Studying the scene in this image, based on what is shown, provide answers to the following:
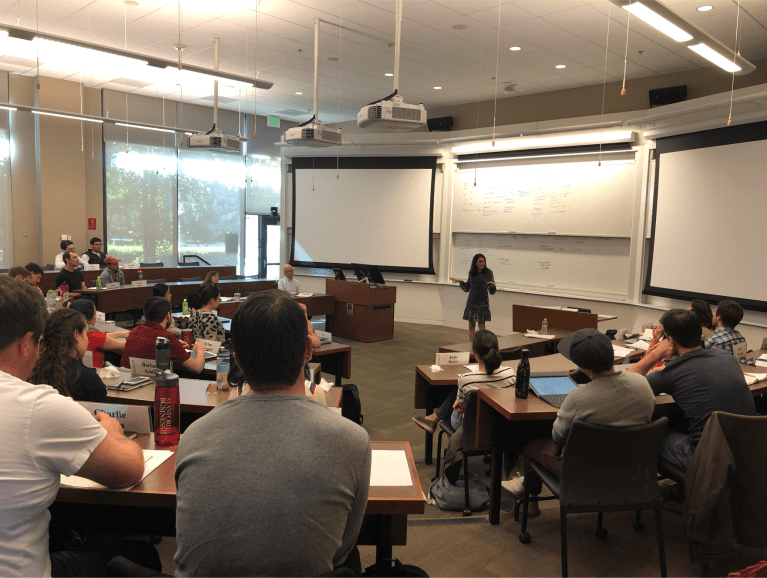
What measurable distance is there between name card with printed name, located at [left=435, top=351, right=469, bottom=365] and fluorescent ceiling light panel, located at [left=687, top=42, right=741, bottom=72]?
8.98 ft

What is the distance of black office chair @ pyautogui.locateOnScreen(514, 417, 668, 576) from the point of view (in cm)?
242

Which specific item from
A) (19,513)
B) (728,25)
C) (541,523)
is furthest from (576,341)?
(728,25)

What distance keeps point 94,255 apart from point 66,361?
843 cm

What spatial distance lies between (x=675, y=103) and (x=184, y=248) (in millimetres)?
9838

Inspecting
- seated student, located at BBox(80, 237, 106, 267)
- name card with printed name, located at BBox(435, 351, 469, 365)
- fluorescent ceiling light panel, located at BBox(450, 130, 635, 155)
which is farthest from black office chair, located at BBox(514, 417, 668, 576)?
seated student, located at BBox(80, 237, 106, 267)

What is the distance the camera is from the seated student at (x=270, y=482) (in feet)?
3.60

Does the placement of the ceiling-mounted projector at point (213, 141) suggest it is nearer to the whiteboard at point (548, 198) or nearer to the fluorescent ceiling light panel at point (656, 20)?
the whiteboard at point (548, 198)

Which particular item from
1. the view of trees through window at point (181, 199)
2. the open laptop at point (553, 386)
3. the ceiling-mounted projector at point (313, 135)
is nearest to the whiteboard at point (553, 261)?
the ceiling-mounted projector at point (313, 135)

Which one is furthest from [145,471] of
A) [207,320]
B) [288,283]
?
[288,283]

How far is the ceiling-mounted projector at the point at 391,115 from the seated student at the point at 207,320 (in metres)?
1.99

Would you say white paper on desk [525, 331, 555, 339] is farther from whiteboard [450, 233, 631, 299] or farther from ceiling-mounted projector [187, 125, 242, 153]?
ceiling-mounted projector [187, 125, 242, 153]

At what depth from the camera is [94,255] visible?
32.4 feet

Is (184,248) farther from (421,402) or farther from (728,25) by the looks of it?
(728,25)

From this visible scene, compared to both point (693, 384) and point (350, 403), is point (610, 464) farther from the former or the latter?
point (350, 403)
